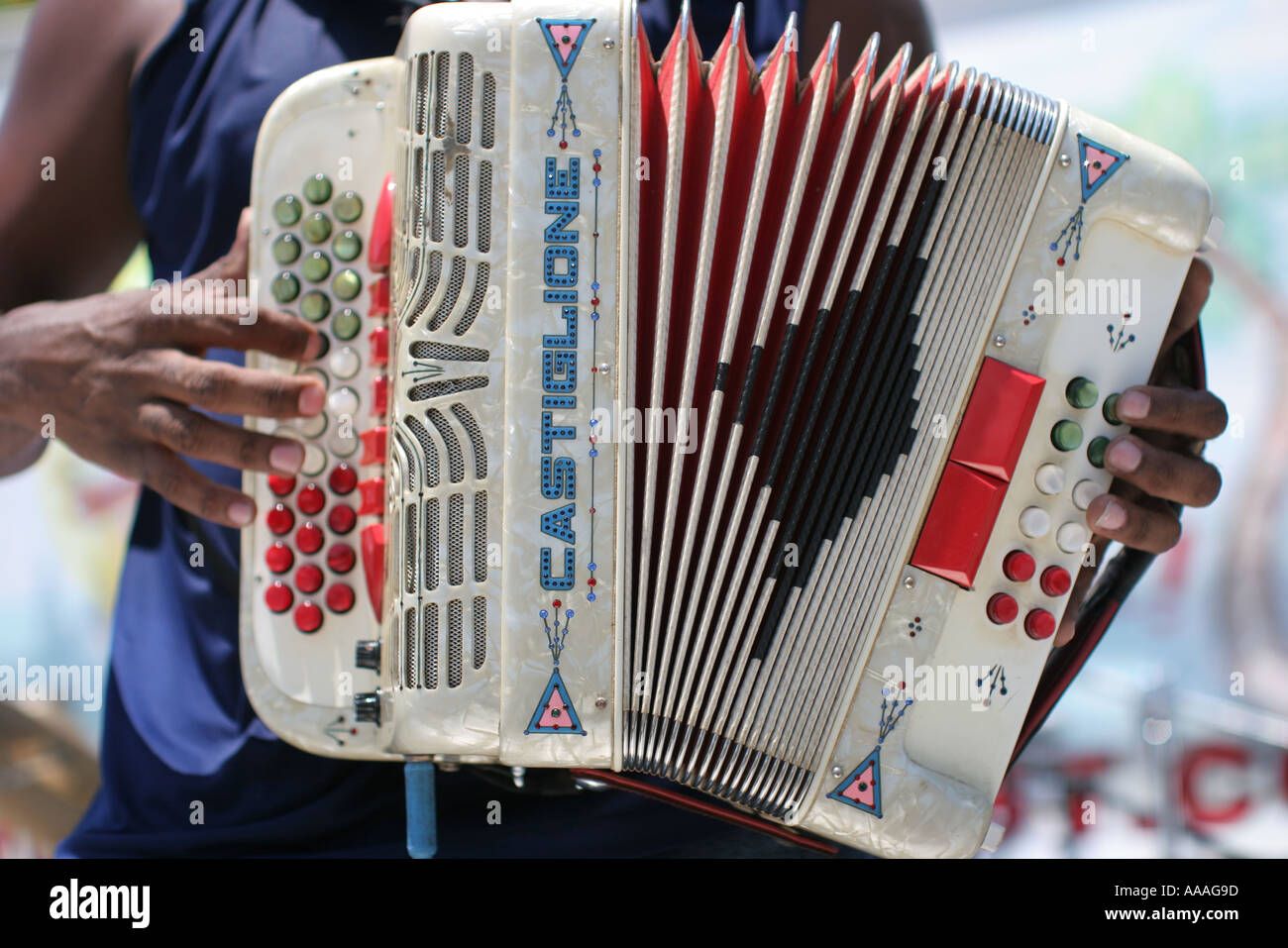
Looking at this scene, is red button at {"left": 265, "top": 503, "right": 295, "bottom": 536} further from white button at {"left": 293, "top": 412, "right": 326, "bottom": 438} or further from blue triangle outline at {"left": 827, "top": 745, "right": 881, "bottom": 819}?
blue triangle outline at {"left": 827, "top": 745, "right": 881, "bottom": 819}

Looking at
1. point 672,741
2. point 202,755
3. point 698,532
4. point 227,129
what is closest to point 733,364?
point 698,532

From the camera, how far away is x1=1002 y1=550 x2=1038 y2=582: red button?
1.13m

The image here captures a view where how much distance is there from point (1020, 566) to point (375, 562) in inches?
29.0

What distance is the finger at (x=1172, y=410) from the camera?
3.67 feet

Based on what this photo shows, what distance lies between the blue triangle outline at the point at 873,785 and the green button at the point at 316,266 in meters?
0.84

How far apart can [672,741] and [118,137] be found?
1.21 meters

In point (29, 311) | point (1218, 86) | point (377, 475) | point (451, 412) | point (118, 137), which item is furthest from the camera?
point (1218, 86)

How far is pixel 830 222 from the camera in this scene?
1.10 m

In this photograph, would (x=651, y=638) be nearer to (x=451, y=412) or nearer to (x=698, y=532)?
(x=698, y=532)

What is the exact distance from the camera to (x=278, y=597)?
121 cm

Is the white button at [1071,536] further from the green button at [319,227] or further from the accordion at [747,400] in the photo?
the green button at [319,227]

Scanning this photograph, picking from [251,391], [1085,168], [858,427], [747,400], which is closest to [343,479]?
[251,391]

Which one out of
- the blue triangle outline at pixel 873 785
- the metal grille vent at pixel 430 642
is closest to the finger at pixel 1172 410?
the blue triangle outline at pixel 873 785

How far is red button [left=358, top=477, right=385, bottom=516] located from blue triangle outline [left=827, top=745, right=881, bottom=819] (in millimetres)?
614
